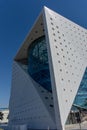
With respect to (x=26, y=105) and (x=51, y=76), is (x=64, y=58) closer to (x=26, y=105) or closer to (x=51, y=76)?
(x=51, y=76)

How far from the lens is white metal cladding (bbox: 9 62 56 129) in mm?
25409

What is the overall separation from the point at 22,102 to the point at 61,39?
43.9 feet

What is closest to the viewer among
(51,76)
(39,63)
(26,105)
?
(51,76)

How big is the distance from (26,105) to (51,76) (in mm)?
9940

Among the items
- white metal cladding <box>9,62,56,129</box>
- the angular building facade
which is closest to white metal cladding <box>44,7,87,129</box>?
the angular building facade

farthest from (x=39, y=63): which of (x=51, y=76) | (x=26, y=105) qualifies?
(x=51, y=76)

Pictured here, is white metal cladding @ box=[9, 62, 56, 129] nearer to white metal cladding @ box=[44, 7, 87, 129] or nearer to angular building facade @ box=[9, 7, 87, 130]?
angular building facade @ box=[9, 7, 87, 130]

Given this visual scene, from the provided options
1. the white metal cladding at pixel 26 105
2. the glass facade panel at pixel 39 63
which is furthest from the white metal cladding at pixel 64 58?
the glass facade panel at pixel 39 63

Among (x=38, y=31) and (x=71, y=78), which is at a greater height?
(x=38, y=31)

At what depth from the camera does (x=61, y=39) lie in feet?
91.8

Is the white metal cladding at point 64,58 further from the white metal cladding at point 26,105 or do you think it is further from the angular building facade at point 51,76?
the white metal cladding at point 26,105

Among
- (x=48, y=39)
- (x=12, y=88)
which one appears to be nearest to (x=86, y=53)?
(x=48, y=39)

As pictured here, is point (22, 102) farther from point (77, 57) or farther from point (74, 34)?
→ point (74, 34)

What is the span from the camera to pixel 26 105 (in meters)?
31.0
